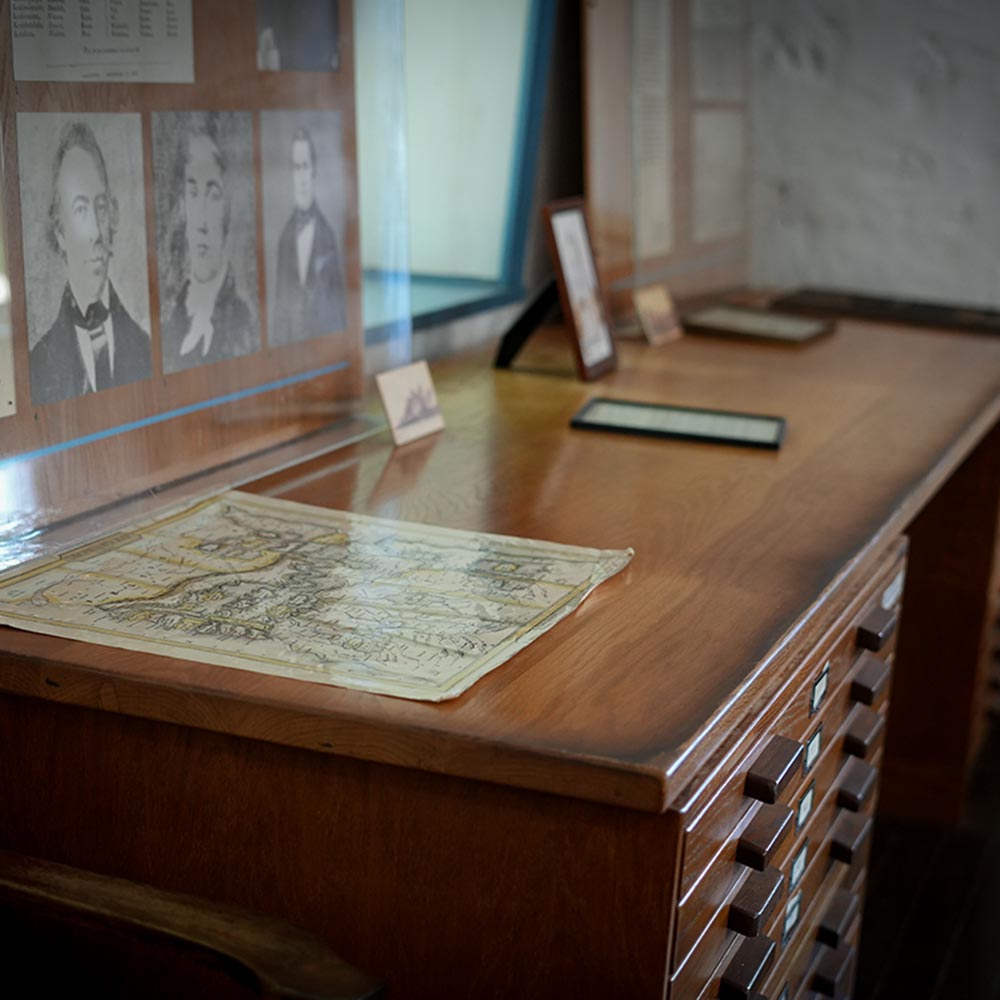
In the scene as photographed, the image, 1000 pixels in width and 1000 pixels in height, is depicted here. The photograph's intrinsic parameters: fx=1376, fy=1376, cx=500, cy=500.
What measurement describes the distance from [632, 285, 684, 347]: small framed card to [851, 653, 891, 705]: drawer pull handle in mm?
1239

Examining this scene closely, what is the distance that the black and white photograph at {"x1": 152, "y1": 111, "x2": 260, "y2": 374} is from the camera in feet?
5.22

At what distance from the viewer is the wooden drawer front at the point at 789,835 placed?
117cm

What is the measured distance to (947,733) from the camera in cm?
301

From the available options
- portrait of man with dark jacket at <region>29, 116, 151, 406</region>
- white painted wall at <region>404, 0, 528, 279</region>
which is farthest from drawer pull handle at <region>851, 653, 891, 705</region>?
white painted wall at <region>404, 0, 528, 279</region>

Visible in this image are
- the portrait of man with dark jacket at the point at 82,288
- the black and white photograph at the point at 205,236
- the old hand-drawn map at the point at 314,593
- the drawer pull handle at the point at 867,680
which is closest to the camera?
the old hand-drawn map at the point at 314,593

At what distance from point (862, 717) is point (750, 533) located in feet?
1.15

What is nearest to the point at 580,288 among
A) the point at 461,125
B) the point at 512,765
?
the point at 461,125

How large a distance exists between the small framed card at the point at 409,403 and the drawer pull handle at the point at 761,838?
822mm

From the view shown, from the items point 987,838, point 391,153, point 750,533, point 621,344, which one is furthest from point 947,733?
point 391,153

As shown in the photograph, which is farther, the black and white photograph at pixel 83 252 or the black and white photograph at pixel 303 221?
the black and white photograph at pixel 303 221

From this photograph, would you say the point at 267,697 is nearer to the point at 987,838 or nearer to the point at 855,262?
the point at 987,838

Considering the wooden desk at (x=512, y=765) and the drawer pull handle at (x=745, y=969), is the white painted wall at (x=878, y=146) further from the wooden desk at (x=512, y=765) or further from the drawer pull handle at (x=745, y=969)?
the drawer pull handle at (x=745, y=969)

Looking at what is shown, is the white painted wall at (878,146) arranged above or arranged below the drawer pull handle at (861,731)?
above

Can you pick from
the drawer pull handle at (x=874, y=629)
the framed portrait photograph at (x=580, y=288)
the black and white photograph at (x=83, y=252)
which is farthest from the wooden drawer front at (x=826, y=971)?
the black and white photograph at (x=83, y=252)
